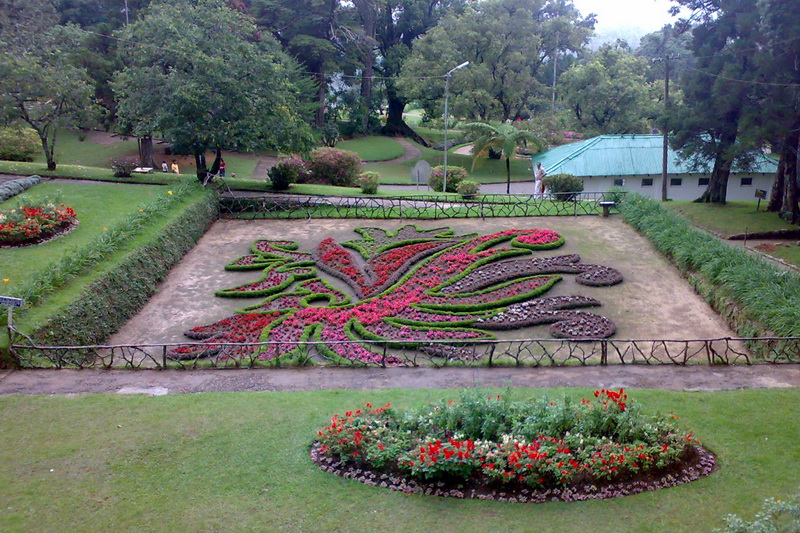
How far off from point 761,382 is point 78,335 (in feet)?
44.7

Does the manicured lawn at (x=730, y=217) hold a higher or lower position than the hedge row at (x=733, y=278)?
higher

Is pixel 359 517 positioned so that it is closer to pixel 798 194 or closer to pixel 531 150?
pixel 798 194

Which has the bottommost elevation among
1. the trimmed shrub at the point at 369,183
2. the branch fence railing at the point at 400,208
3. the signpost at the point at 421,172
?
the branch fence railing at the point at 400,208

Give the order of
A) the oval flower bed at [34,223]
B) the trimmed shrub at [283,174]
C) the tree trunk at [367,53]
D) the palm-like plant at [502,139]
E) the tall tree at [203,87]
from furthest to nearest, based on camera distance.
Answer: the tree trunk at [367,53] → the palm-like plant at [502,139] → the trimmed shrub at [283,174] → the tall tree at [203,87] → the oval flower bed at [34,223]

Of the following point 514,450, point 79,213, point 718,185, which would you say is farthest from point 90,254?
point 718,185

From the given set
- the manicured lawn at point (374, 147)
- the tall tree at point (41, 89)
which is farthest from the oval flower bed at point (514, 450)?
the manicured lawn at point (374, 147)

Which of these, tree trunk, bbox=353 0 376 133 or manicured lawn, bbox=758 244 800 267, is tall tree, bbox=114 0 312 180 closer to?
manicured lawn, bbox=758 244 800 267

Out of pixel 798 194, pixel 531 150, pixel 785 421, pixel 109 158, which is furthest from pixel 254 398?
pixel 531 150

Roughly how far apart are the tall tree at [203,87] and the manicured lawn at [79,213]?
240cm

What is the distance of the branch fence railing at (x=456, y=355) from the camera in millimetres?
12648

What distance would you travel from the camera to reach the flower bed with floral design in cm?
1463

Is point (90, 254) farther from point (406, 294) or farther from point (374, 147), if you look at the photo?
point (374, 147)

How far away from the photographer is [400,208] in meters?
22.9

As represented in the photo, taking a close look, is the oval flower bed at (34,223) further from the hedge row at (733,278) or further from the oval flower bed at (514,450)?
the hedge row at (733,278)
